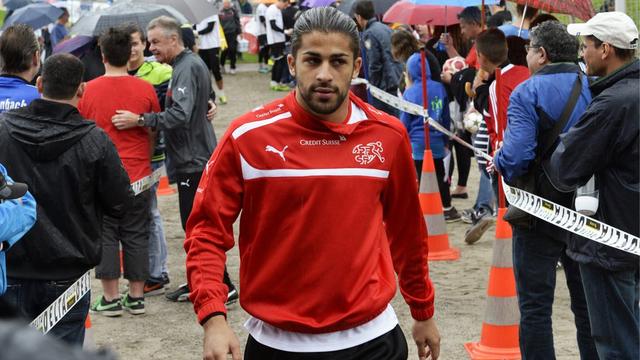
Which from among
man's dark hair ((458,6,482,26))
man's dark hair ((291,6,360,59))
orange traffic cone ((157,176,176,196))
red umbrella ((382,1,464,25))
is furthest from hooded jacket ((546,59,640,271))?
orange traffic cone ((157,176,176,196))

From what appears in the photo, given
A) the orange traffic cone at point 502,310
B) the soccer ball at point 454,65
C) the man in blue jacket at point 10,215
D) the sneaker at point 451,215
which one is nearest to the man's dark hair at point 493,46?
the orange traffic cone at point 502,310

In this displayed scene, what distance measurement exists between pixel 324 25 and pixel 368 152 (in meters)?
0.44

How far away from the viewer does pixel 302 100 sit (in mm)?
3406

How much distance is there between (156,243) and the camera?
27.2 feet

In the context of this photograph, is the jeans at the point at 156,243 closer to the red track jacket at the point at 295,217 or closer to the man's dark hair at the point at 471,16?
the man's dark hair at the point at 471,16

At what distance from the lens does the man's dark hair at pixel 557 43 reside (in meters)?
5.57

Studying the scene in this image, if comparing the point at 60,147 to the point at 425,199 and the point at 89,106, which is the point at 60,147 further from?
the point at 425,199

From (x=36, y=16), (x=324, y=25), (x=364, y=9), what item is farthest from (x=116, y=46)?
(x=36, y=16)

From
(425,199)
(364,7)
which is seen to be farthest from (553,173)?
(364,7)

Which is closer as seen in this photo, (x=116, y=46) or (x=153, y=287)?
(x=116, y=46)

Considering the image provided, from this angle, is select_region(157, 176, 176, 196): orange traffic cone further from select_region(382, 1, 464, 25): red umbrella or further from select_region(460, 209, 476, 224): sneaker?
select_region(460, 209, 476, 224): sneaker

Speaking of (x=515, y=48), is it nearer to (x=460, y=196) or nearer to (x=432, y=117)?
(x=432, y=117)

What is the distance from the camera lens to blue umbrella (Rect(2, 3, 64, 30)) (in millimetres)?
19375

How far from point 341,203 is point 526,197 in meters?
2.41
